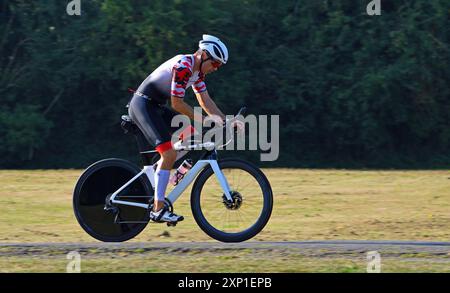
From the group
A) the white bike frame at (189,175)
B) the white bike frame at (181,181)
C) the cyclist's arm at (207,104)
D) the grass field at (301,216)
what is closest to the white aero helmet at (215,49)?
the cyclist's arm at (207,104)

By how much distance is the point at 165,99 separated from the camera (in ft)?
29.3

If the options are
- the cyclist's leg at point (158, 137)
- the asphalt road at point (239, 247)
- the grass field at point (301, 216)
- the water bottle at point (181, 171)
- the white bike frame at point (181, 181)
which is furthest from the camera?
the water bottle at point (181, 171)

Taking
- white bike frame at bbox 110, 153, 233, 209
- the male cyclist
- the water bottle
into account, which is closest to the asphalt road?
the male cyclist

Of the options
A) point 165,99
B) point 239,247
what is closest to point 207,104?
point 165,99

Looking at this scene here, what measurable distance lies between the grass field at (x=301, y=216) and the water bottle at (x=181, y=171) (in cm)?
92

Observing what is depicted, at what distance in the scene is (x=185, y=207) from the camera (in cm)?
1257

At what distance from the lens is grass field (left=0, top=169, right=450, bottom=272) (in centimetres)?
811

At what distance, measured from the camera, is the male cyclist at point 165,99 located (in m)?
8.63

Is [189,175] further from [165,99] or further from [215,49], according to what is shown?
[215,49]

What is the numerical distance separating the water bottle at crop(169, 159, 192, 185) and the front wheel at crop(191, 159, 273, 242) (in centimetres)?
20

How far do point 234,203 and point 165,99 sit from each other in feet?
3.93

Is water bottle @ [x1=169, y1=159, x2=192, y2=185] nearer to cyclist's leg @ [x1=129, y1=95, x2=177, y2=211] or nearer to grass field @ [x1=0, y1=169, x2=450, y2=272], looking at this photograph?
cyclist's leg @ [x1=129, y1=95, x2=177, y2=211]

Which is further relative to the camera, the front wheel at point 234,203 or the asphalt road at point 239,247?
the front wheel at point 234,203

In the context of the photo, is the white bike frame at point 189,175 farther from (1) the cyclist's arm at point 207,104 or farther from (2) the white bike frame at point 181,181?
(1) the cyclist's arm at point 207,104
